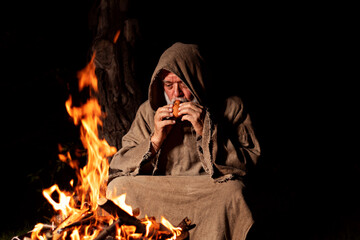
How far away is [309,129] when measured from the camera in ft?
20.7

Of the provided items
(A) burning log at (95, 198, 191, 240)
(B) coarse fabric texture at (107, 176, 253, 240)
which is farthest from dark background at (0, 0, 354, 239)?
(A) burning log at (95, 198, 191, 240)

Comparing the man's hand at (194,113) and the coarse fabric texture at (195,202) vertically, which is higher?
the man's hand at (194,113)

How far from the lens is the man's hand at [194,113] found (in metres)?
3.62

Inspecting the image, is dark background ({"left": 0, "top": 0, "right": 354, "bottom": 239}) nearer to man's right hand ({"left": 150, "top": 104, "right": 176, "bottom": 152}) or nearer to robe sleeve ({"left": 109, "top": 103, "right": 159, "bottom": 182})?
robe sleeve ({"left": 109, "top": 103, "right": 159, "bottom": 182})

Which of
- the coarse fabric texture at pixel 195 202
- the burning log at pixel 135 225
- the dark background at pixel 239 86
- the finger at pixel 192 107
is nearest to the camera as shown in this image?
the burning log at pixel 135 225

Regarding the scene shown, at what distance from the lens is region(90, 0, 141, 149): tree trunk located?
4703mm

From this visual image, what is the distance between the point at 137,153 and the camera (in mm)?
3830

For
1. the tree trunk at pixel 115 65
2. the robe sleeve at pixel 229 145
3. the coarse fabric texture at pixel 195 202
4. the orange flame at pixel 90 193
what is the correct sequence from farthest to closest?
the tree trunk at pixel 115 65
the robe sleeve at pixel 229 145
the coarse fabric texture at pixel 195 202
the orange flame at pixel 90 193

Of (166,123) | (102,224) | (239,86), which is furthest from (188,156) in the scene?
(239,86)

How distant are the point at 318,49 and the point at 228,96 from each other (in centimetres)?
257

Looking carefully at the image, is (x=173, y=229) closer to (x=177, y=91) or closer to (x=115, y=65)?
(x=177, y=91)

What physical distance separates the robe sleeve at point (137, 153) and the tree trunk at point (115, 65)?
0.66 m

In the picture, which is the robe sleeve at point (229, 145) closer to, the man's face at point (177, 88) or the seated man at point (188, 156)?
the seated man at point (188, 156)

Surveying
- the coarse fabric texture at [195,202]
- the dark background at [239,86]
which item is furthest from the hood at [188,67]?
the dark background at [239,86]
